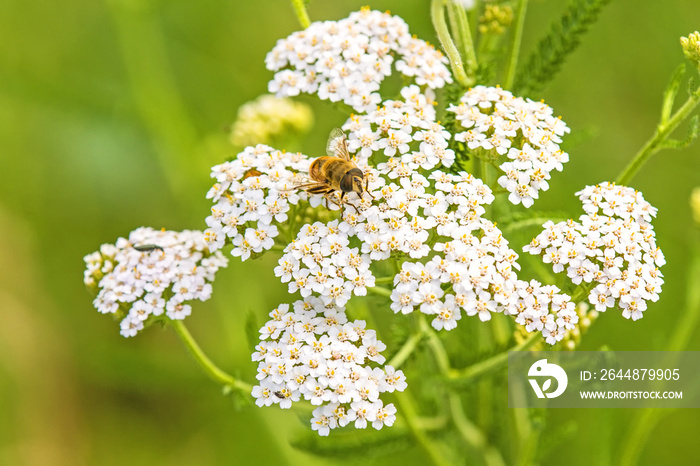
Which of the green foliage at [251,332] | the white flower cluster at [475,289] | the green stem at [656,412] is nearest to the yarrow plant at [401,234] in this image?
the white flower cluster at [475,289]

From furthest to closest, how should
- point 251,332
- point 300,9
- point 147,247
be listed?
point 300,9, point 147,247, point 251,332

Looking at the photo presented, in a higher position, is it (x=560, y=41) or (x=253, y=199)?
(x=560, y=41)

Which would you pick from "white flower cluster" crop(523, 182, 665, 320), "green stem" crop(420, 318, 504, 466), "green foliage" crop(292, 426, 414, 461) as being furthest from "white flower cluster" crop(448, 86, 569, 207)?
"green foliage" crop(292, 426, 414, 461)

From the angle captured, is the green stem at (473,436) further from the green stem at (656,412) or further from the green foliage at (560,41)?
the green foliage at (560,41)

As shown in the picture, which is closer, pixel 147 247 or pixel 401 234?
pixel 401 234

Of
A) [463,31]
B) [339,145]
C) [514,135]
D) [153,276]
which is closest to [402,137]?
[339,145]

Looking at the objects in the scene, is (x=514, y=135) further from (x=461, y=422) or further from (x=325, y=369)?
(x=461, y=422)

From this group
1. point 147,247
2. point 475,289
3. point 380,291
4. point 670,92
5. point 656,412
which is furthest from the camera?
point 656,412
